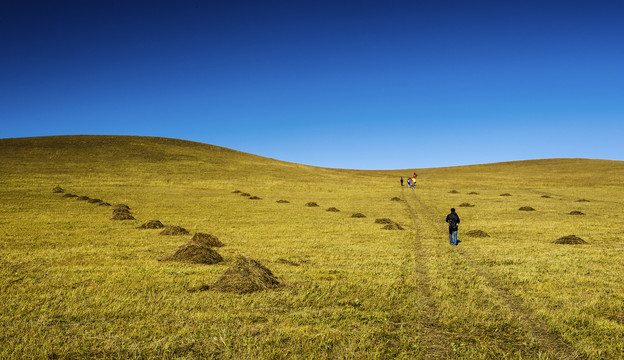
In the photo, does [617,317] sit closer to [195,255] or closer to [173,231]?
[195,255]

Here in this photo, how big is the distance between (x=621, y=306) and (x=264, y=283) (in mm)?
10133

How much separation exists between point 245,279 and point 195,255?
4795 millimetres

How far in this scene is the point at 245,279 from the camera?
11516 millimetres

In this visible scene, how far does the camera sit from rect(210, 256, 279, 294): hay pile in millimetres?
11305

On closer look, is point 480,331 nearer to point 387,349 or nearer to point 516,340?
point 516,340

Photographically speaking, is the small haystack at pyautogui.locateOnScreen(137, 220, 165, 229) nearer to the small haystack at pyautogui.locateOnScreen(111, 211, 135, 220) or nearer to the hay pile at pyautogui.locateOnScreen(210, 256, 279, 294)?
the small haystack at pyautogui.locateOnScreen(111, 211, 135, 220)

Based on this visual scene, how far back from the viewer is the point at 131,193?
4597 cm

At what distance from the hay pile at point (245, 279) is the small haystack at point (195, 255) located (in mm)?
3710

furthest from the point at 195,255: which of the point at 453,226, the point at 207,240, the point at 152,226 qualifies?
the point at 453,226

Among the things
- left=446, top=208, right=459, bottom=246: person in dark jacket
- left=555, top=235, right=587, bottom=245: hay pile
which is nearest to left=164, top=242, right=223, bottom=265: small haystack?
left=446, top=208, right=459, bottom=246: person in dark jacket

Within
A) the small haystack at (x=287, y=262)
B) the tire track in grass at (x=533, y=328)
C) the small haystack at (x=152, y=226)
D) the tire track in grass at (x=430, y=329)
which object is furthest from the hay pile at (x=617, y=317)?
the small haystack at (x=152, y=226)

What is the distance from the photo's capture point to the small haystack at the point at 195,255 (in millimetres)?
15219

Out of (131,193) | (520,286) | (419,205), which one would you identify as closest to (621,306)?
(520,286)

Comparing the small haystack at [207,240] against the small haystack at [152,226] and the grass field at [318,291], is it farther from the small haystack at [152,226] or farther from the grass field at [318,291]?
the small haystack at [152,226]
